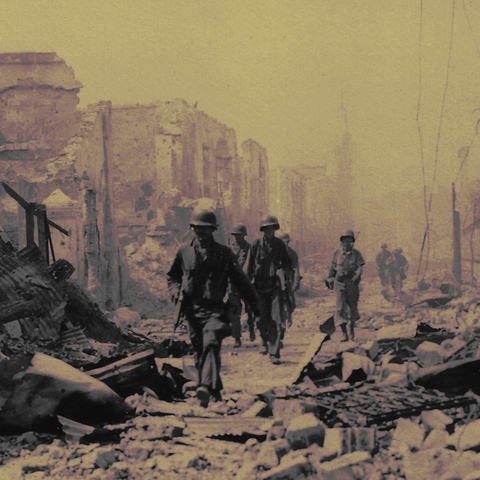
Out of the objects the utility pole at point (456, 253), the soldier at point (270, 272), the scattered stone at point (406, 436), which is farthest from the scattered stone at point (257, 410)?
the utility pole at point (456, 253)

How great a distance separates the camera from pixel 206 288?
17.0 feet

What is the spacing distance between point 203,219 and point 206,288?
65cm

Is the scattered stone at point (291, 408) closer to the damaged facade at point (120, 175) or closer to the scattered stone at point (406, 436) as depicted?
the scattered stone at point (406, 436)

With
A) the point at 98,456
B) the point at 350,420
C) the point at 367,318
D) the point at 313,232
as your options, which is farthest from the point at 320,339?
the point at 313,232

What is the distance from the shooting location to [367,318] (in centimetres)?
1381

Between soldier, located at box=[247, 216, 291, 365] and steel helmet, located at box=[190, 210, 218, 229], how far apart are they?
→ 2863mm

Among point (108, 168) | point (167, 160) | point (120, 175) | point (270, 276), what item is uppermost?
point (120, 175)

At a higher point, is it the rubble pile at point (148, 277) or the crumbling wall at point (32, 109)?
the crumbling wall at point (32, 109)

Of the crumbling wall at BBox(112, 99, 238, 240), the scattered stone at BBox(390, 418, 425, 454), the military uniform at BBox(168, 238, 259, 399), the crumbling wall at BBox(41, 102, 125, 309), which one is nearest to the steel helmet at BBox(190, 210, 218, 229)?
the military uniform at BBox(168, 238, 259, 399)

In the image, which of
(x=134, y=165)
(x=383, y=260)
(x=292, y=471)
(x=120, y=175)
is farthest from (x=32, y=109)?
(x=292, y=471)

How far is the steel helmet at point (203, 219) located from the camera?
5.08 meters

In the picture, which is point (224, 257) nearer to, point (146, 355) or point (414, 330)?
point (146, 355)

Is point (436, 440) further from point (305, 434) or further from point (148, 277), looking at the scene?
point (148, 277)

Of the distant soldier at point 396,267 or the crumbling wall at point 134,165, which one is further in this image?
the crumbling wall at point 134,165
